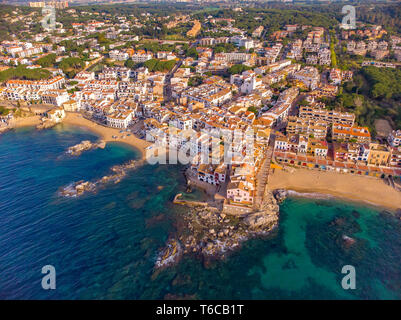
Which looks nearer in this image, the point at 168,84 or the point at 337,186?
the point at 337,186

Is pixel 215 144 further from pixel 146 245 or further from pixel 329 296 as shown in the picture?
pixel 329 296

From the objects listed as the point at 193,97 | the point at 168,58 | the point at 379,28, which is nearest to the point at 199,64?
the point at 168,58

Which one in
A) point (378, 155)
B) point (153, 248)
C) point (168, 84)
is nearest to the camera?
point (153, 248)

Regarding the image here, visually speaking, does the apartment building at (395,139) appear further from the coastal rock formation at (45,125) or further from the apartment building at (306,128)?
the coastal rock formation at (45,125)

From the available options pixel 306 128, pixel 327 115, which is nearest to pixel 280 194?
pixel 306 128

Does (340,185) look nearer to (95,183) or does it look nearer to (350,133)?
(350,133)

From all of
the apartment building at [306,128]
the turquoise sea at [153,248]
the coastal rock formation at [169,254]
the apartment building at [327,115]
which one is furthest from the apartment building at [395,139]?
the coastal rock formation at [169,254]
